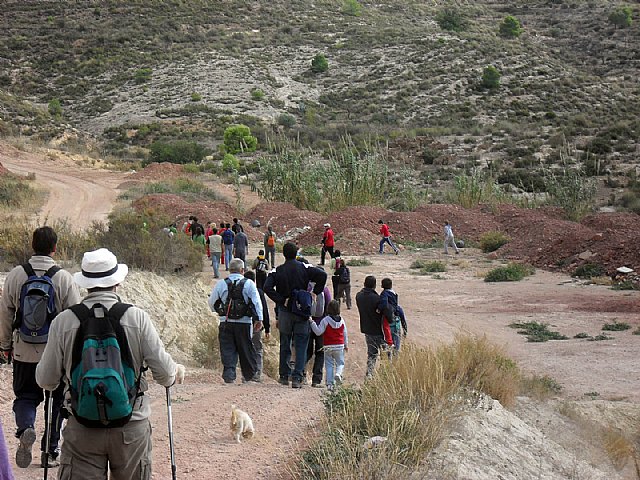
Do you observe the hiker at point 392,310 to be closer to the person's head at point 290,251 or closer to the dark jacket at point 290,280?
the dark jacket at point 290,280

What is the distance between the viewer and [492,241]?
98.9 feet

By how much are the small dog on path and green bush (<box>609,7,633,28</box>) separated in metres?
94.3

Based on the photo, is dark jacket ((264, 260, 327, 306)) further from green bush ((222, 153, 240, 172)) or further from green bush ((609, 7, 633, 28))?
green bush ((609, 7, 633, 28))

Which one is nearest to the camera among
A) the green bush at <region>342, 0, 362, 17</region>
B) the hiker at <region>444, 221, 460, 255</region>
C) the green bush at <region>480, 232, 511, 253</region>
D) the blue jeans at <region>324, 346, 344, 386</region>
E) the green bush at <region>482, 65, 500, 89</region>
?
the blue jeans at <region>324, 346, 344, 386</region>

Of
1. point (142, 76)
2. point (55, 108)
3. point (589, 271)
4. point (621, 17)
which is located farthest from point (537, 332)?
point (621, 17)

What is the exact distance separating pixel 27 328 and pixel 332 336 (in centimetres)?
494

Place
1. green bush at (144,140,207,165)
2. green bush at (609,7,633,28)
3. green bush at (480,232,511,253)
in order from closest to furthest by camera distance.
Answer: green bush at (480,232,511,253), green bush at (144,140,207,165), green bush at (609,7,633,28)

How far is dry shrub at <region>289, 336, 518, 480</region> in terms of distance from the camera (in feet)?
19.7

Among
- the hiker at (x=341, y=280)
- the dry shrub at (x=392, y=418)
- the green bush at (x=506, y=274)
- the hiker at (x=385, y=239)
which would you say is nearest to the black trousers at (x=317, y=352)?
the dry shrub at (x=392, y=418)

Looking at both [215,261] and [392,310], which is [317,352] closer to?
[392,310]

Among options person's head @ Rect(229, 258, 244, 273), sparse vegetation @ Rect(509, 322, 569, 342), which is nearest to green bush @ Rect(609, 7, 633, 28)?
sparse vegetation @ Rect(509, 322, 569, 342)

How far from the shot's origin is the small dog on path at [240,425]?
723 cm

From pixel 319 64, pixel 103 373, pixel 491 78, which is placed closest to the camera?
pixel 103 373

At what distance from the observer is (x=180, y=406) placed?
332 inches
